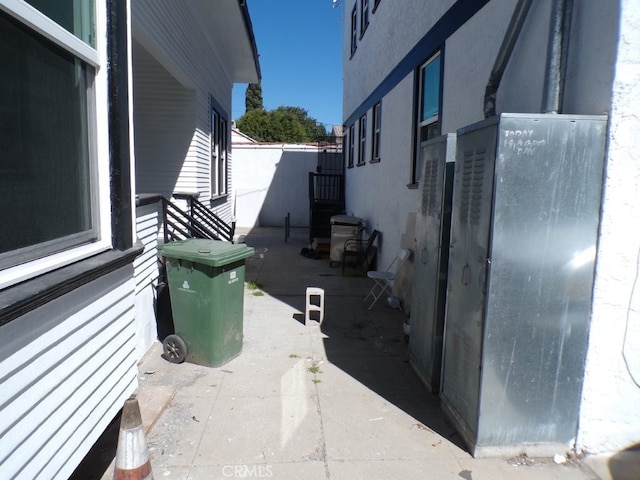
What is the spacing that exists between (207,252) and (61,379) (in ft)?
7.10

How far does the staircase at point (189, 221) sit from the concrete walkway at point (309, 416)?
54.6 inches

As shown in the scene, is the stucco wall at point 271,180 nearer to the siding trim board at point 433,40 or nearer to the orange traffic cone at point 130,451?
the siding trim board at point 433,40

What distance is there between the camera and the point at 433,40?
581cm

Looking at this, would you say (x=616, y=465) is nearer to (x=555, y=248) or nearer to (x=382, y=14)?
(x=555, y=248)

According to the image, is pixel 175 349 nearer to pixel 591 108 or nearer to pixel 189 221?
pixel 189 221

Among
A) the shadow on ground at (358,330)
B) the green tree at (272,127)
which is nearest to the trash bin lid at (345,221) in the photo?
the shadow on ground at (358,330)

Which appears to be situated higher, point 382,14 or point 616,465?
point 382,14

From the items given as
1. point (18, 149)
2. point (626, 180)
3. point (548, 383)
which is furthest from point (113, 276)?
point (626, 180)

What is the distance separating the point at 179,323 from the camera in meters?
4.51

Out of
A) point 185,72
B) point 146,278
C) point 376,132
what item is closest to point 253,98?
point 376,132

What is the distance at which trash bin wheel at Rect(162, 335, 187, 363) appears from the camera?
4.48 meters

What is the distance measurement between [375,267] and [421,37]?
432cm

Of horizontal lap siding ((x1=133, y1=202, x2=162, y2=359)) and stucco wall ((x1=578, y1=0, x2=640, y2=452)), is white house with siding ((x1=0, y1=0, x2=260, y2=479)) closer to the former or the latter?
horizontal lap siding ((x1=133, y1=202, x2=162, y2=359))

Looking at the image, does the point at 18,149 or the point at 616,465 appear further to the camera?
the point at 616,465
